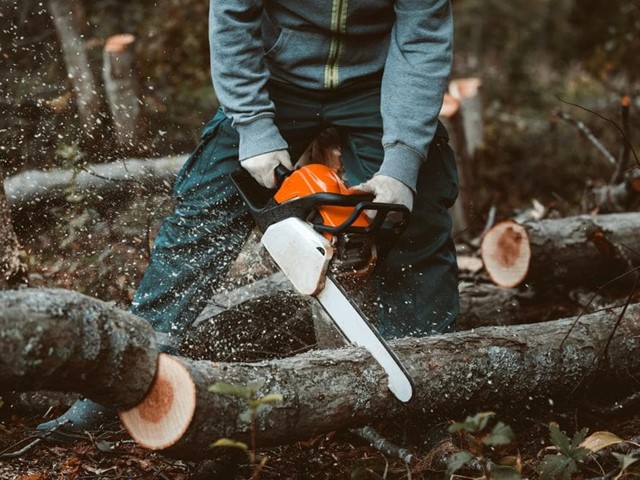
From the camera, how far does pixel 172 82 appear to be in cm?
700

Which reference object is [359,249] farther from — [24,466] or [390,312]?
[24,466]

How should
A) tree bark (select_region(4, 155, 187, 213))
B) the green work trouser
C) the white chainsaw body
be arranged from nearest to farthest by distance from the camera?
the white chainsaw body → the green work trouser → tree bark (select_region(4, 155, 187, 213))

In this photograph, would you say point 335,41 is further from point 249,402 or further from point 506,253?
point 506,253

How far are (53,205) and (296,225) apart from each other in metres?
2.30

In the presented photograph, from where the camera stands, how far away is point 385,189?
2402 mm

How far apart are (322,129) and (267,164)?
419 millimetres

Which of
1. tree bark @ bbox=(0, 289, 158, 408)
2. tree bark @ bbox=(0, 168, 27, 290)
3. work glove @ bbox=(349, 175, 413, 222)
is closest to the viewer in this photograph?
tree bark @ bbox=(0, 289, 158, 408)

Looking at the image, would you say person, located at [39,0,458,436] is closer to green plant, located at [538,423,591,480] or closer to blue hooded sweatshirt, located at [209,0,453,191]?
blue hooded sweatshirt, located at [209,0,453,191]

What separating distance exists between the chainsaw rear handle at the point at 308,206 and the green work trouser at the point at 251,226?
0.11 meters

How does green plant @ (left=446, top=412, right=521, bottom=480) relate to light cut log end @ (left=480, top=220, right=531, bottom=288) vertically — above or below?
above

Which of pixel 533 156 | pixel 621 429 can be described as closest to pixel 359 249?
pixel 621 429

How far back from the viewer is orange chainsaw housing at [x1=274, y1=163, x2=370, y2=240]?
2.28m

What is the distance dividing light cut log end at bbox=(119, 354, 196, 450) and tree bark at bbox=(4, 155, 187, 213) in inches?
83.4

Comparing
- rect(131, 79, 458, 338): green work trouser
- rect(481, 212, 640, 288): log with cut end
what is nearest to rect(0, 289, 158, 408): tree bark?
rect(131, 79, 458, 338): green work trouser
